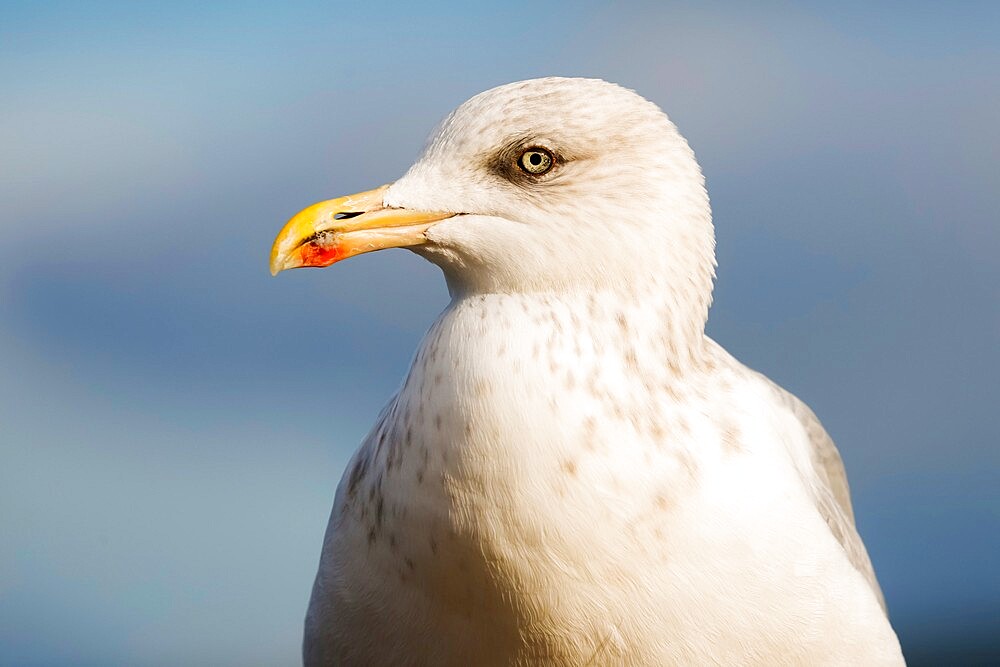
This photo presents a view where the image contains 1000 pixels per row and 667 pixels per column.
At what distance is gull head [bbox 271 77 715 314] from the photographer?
9.66ft

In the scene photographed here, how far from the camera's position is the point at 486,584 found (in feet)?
9.41

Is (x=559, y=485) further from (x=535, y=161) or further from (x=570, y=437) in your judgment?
(x=535, y=161)

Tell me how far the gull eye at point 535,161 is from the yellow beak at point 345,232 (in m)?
0.19

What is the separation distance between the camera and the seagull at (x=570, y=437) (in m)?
2.82

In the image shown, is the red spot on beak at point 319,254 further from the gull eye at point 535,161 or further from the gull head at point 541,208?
the gull eye at point 535,161

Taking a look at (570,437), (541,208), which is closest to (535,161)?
(541,208)

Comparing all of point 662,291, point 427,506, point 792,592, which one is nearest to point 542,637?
point 427,506

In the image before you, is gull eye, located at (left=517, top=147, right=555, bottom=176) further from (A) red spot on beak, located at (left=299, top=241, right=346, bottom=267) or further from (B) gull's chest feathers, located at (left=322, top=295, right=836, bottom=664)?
(A) red spot on beak, located at (left=299, top=241, right=346, bottom=267)

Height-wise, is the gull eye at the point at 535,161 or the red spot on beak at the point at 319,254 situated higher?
the gull eye at the point at 535,161

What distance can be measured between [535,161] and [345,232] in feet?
1.45

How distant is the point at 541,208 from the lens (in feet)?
9.75

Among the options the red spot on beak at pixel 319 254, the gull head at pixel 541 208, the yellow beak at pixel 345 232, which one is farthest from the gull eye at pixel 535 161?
the red spot on beak at pixel 319 254

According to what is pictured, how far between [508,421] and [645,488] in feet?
1.03

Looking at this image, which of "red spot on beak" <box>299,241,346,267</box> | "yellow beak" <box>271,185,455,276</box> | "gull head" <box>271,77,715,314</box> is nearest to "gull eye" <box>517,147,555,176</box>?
"gull head" <box>271,77,715,314</box>
